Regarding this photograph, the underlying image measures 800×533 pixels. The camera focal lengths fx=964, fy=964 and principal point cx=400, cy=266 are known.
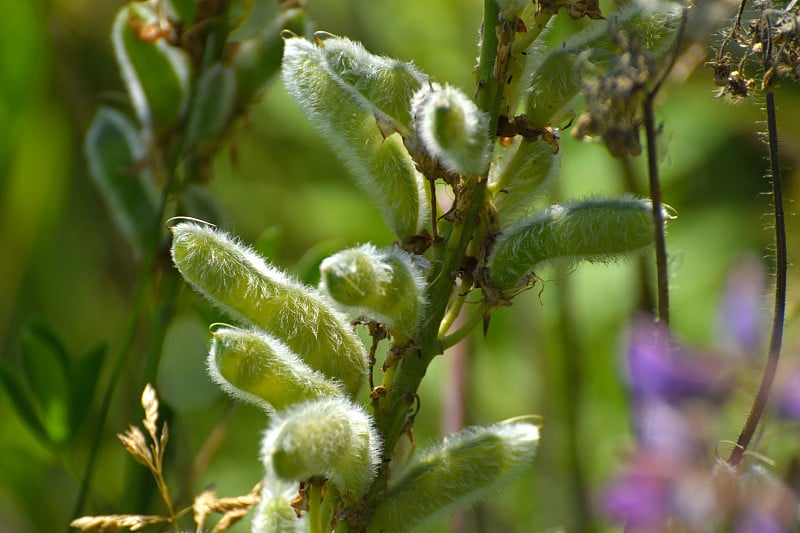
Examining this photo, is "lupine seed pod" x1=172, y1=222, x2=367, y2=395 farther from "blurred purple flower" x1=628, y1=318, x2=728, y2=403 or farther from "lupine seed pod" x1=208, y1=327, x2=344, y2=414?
"blurred purple flower" x1=628, y1=318, x2=728, y2=403

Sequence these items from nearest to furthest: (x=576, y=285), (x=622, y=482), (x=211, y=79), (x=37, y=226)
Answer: (x=622, y=482)
(x=211, y=79)
(x=37, y=226)
(x=576, y=285)

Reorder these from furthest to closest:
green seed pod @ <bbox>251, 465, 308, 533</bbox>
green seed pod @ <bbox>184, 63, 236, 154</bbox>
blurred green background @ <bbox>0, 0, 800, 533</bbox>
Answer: blurred green background @ <bbox>0, 0, 800, 533</bbox> < green seed pod @ <bbox>184, 63, 236, 154</bbox> < green seed pod @ <bbox>251, 465, 308, 533</bbox>

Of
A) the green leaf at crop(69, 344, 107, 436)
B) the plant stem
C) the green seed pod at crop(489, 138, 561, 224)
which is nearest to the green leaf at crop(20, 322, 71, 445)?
the green leaf at crop(69, 344, 107, 436)

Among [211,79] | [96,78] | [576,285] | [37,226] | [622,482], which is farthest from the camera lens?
[96,78]

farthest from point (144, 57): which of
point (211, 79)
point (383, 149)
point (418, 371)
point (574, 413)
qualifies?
point (574, 413)

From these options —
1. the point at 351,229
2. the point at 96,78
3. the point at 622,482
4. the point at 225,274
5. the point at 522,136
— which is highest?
the point at 96,78

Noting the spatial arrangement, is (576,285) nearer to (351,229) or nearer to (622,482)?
(351,229)
